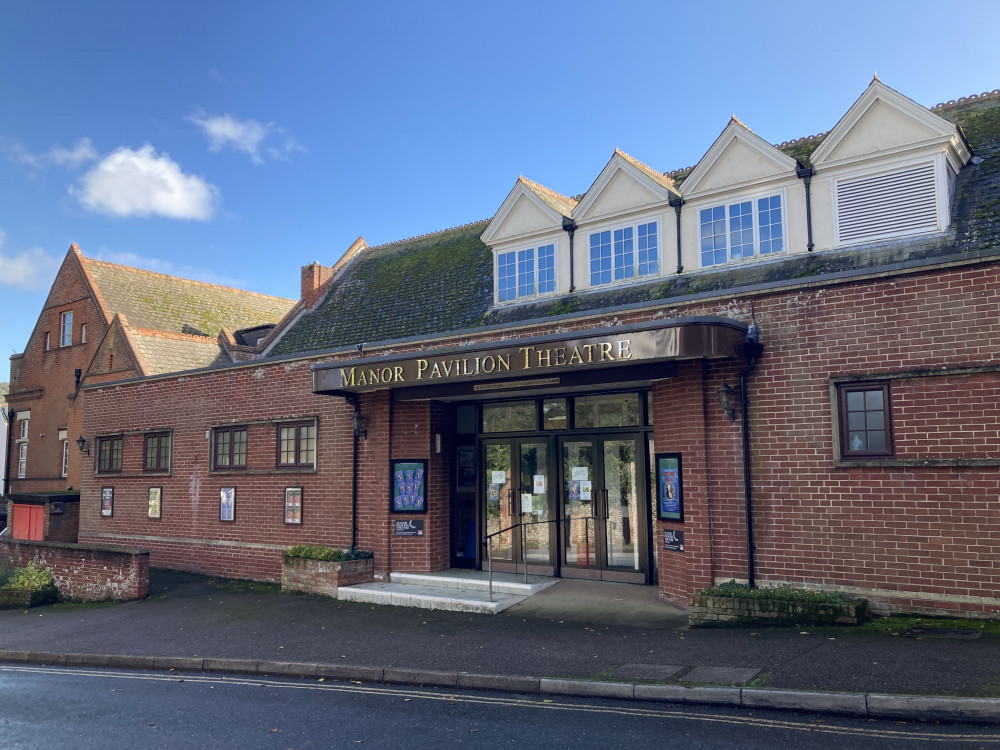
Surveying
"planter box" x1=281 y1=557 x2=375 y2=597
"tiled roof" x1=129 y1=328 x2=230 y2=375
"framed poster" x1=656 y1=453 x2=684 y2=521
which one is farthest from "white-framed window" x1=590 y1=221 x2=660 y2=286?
"tiled roof" x1=129 y1=328 x2=230 y2=375

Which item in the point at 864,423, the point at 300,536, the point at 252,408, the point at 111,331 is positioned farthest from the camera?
the point at 111,331

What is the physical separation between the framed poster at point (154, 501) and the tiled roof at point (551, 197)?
1130cm

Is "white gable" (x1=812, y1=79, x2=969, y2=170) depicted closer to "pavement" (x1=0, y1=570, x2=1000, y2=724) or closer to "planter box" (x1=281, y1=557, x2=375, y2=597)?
"pavement" (x1=0, y1=570, x2=1000, y2=724)

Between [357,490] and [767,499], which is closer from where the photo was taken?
[767,499]

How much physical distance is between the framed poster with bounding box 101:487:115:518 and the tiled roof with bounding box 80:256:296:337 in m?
8.89

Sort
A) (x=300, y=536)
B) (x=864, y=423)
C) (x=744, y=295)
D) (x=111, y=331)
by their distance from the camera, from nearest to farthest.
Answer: (x=864, y=423) → (x=744, y=295) → (x=300, y=536) → (x=111, y=331)

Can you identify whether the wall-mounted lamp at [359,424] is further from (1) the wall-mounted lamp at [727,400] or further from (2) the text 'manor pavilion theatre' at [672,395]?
(1) the wall-mounted lamp at [727,400]

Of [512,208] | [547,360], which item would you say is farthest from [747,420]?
[512,208]

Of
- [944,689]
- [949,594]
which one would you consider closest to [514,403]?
[949,594]

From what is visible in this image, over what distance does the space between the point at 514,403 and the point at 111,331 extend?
1682 cm

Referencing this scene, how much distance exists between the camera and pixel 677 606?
416 inches

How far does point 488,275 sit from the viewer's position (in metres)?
16.0

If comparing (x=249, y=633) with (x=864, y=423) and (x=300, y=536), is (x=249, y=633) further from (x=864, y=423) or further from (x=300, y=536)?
(x=864, y=423)

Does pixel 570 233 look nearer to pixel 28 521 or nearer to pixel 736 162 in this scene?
pixel 736 162
